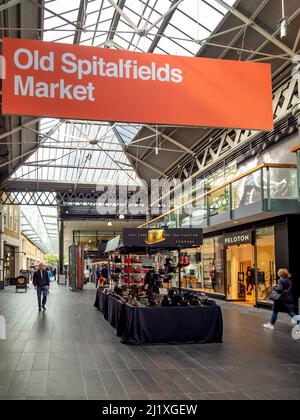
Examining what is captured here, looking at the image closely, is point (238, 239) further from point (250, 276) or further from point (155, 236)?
point (155, 236)

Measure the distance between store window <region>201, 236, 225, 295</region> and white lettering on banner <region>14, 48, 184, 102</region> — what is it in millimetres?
15399

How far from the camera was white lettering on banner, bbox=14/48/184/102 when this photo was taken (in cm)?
578

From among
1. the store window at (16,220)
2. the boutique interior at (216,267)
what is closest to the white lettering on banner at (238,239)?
the boutique interior at (216,267)

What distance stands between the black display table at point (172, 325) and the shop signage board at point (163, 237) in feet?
8.88

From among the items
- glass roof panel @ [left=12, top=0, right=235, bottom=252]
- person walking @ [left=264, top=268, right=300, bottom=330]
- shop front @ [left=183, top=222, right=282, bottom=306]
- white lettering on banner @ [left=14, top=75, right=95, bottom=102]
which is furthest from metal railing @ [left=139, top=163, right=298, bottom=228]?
white lettering on banner @ [left=14, top=75, right=95, bottom=102]

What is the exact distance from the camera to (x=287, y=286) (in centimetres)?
1096

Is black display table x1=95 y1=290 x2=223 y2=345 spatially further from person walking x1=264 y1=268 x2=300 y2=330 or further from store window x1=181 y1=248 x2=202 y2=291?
store window x1=181 y1=248 x2=202 y2=291

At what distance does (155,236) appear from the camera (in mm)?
11984

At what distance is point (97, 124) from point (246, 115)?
21.2 metres

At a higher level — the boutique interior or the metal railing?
the metal railing

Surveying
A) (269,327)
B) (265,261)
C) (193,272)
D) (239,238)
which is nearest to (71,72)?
(269,327)

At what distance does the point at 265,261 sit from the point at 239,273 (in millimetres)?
3062
